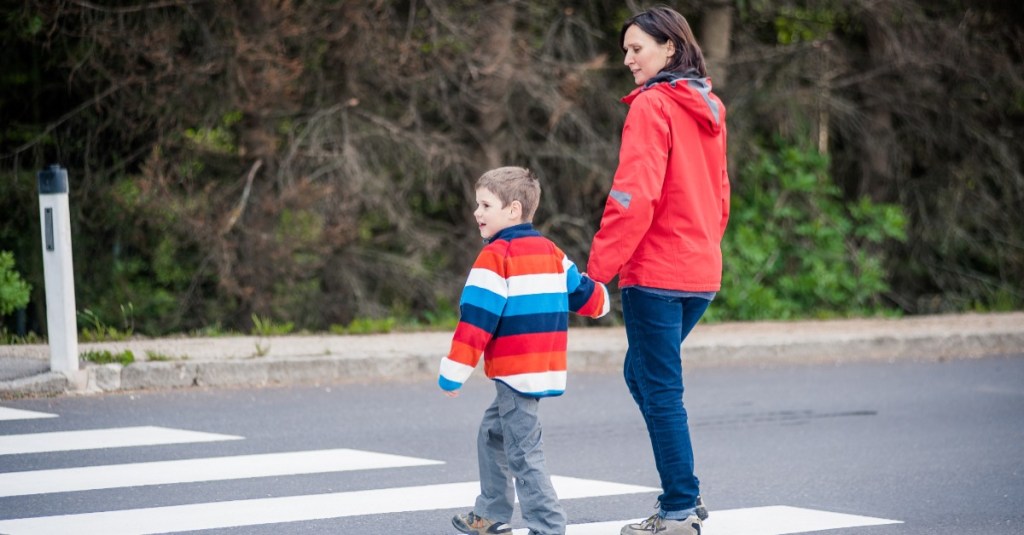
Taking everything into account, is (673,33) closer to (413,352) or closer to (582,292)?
(582,292)

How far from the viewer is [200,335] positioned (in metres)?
11.4

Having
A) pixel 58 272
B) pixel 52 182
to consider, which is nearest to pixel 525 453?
pixel 58 272

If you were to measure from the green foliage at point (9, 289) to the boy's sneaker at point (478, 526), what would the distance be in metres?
8.04

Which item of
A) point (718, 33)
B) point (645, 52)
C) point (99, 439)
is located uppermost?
point (718, 33)

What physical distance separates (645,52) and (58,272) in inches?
194

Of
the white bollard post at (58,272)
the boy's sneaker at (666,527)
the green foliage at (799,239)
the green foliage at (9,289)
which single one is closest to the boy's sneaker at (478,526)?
the boy's sneaker at (666,527)

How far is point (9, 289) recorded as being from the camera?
1183cm

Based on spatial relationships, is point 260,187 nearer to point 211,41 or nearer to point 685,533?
point 211,41

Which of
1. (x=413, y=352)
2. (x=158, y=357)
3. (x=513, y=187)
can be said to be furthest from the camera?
(x=413, y=352)

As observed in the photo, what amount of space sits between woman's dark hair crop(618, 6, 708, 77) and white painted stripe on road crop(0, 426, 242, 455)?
366 centimetres

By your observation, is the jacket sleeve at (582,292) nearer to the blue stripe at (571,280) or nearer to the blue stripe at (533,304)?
the blue stripe at (571,280)

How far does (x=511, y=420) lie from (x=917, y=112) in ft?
43.5

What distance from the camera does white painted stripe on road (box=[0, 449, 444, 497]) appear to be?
6.14 m

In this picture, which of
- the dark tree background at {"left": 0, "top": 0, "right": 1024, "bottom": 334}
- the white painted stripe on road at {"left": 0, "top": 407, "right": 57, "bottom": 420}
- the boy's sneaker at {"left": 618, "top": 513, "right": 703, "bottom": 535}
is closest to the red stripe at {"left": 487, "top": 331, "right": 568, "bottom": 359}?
the boy's sneaker at {"left": 618, "top": 513, "right": 703, "bottom": 535}
